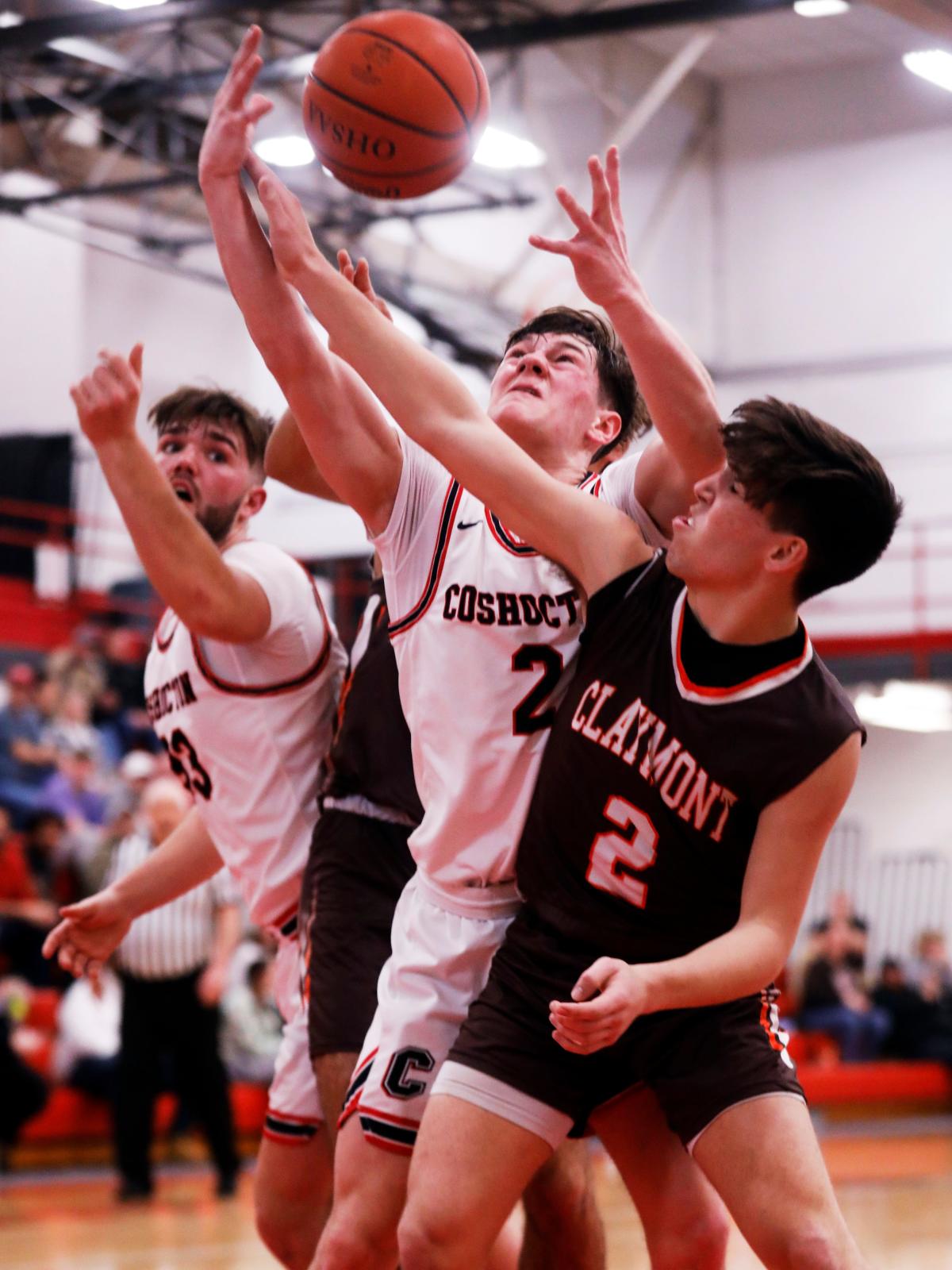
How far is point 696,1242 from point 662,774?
1.02 m

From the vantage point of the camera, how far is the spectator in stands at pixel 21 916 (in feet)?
34.2

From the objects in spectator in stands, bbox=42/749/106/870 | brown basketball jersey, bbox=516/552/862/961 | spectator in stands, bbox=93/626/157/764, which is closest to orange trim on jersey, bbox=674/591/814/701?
brown basketball jersey, bbox=516/552/862/961

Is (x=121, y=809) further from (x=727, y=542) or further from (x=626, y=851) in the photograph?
(x=727, y=542)

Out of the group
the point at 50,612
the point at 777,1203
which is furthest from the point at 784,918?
the point at 50,612

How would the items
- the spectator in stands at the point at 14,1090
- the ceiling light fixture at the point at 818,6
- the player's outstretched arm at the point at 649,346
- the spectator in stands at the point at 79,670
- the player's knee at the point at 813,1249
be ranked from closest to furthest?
the player's knee at the point at 813,1249, the player's outstretched arm at the point at 649,346, the spectator in stands at the point at 14,1090, the ceiling light fixture at the point at 818,6, the spectator in stands at the point at 79,670

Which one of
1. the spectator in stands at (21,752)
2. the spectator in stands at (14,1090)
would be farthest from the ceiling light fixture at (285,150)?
the spectator in stands at (14,1090)

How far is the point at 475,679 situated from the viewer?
3.68 meters

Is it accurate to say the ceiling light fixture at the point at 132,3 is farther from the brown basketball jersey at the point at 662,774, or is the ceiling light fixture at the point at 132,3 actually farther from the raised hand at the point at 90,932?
the brown basketball jersey at the point at 662,774

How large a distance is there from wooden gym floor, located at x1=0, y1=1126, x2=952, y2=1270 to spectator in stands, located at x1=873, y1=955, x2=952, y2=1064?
452 centimetres

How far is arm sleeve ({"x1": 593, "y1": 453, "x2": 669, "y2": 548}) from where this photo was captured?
3.89 meters

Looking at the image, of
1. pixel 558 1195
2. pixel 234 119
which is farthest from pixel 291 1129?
pixel 234 119

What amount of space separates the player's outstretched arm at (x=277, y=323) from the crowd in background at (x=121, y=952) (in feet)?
20.3

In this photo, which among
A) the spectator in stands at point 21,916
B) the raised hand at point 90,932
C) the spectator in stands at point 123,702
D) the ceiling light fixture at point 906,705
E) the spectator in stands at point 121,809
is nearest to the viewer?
the raised hand at point 90,932

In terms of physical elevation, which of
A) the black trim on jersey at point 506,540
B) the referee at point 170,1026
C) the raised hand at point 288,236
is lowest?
the referee at point 170,1026
